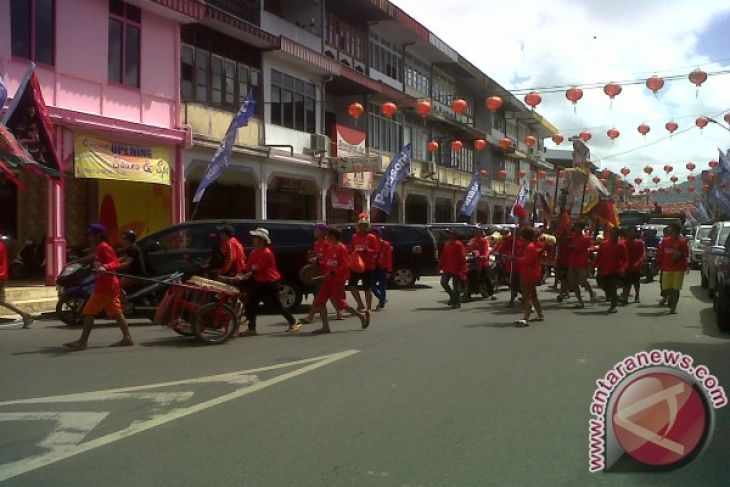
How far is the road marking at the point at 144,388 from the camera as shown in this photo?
173 inches

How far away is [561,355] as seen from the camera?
7.95 m

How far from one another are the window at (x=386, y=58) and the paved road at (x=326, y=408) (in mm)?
20007

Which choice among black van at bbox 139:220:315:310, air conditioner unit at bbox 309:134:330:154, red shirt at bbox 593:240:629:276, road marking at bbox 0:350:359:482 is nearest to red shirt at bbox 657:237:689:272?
red shirt at bbox 593:240:629:276

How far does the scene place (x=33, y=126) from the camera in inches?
505

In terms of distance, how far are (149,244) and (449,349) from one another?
609 centimetres

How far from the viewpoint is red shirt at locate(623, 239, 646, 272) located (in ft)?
44.2

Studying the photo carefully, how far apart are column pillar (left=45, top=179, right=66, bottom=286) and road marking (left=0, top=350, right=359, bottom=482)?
8667 millimetres

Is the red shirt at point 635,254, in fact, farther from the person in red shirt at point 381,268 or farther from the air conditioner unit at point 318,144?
the air conditioner unit at point 318,144

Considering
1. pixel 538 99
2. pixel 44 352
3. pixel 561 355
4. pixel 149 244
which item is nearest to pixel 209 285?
pixel 44 352

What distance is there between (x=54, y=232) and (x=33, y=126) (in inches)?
94.0

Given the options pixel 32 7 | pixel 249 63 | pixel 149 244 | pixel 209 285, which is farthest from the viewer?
pixel 249 63

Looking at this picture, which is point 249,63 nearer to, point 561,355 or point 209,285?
point 209,285

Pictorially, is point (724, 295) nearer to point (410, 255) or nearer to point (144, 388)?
point (144, 388)

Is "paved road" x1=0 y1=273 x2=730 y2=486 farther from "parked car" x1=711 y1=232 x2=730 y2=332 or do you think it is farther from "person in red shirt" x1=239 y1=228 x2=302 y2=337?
"person in red shirt" x1=239 y1=228 x2=302 y2=337
